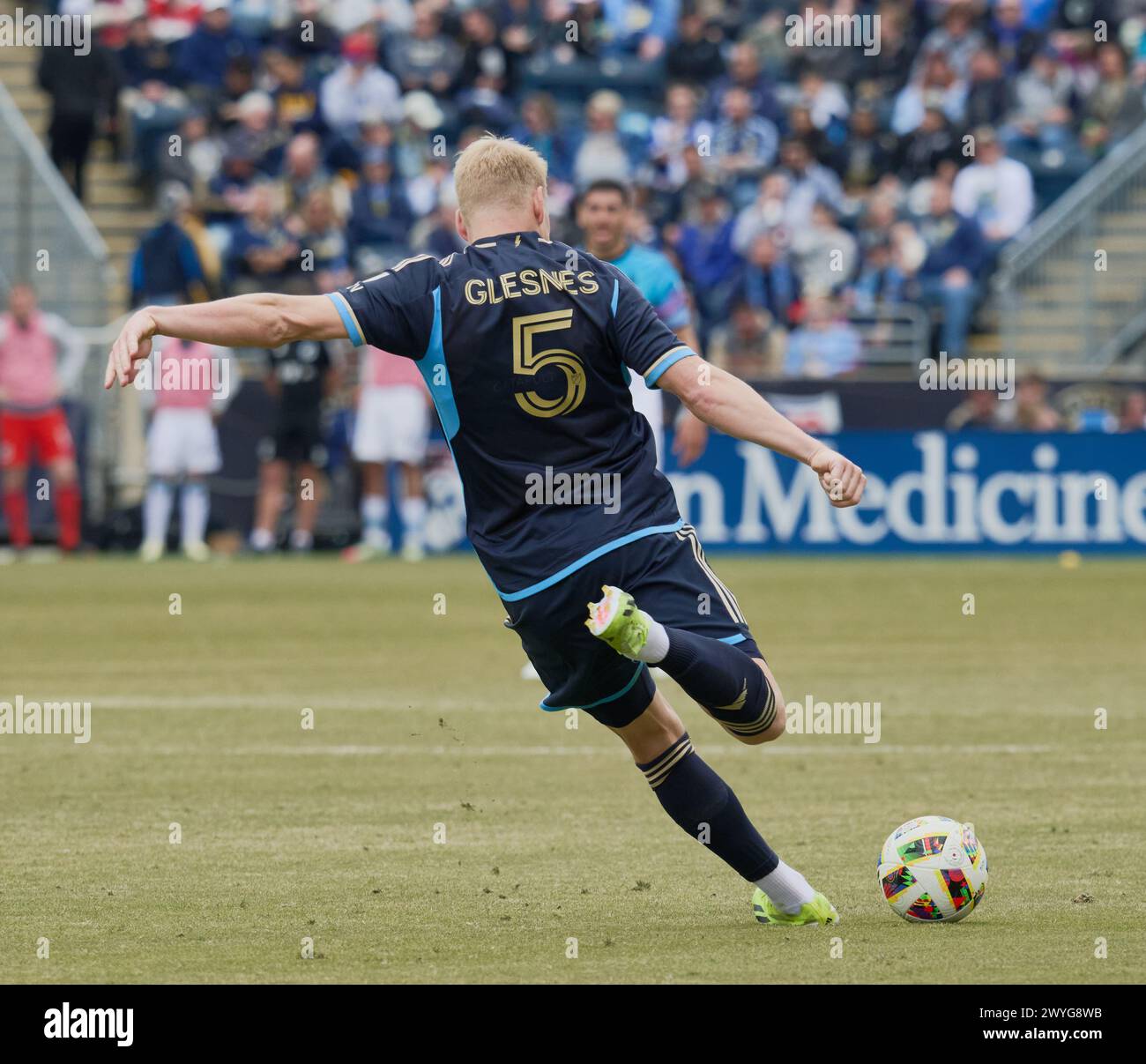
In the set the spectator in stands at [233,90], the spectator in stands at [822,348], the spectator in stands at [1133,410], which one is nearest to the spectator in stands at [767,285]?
the spectator in stands at [822,348]

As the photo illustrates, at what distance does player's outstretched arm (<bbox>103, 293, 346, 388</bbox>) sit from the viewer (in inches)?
219

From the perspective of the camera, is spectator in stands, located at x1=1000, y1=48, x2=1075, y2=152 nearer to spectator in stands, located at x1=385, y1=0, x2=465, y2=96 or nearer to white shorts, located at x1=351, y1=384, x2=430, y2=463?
spectator in stands, located at x1=385, y1=0, x2=465, y2=96

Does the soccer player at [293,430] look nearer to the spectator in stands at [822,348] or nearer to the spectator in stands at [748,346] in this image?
the spectator in stands at [748,346]

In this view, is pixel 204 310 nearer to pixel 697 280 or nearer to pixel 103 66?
pixel 697 280

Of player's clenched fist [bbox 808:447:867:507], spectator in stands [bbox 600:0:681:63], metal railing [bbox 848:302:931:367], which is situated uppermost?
spectator in stands [bbox 600:0:681:63]

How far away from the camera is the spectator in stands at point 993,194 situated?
80.9 ft

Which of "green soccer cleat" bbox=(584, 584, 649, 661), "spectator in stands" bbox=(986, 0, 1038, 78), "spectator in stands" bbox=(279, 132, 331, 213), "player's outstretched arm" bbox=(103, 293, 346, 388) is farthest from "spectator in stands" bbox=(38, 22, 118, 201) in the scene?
"green soccer cleat" bbox=(584, 584, 649, 661)

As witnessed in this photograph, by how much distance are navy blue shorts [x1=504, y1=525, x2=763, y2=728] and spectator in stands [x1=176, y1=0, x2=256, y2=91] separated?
21901 mm

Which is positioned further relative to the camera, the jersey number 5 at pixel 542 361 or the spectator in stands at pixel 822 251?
the spectator in stands at pixel 822 251

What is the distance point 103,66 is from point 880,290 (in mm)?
9674

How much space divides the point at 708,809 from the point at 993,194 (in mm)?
19515

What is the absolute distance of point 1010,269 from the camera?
23.6m

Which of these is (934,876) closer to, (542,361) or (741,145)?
(542,361)

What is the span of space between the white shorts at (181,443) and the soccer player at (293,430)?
24.1 inches
